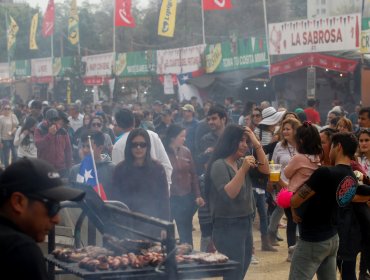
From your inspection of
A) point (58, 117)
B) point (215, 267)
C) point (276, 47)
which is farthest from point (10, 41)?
point (215, 267)

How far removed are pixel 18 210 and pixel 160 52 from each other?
101ft

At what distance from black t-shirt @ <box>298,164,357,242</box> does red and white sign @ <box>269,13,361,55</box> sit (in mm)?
15229

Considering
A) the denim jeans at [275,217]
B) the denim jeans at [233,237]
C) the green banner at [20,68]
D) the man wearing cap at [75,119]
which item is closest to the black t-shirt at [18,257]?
the denim jeans at [233,237]

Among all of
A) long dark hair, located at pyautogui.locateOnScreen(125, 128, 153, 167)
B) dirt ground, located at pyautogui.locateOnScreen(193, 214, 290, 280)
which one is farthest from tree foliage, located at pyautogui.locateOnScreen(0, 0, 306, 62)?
long dark hair, located at pyautogui.locateOnScreen(125, 128, 153, 167)

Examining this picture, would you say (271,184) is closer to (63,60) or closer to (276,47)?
(276,47)

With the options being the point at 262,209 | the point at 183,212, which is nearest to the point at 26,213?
the point at 183,212

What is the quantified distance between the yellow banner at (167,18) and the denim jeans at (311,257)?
87.3 ft

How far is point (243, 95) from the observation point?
29453mm

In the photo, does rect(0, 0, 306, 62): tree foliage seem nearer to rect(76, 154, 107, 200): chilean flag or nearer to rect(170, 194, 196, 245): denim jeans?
rect(170, 194, 196, 245): denim jeans

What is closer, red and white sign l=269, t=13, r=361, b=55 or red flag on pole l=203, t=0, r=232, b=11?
red and white sign l=269, t=13, r=361, b=55

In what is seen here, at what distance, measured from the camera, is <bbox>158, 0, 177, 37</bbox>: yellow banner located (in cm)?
3256

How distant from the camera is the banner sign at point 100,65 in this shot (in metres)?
38.9

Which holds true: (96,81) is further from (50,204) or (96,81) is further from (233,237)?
(50,204)

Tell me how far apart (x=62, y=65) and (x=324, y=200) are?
133ft
